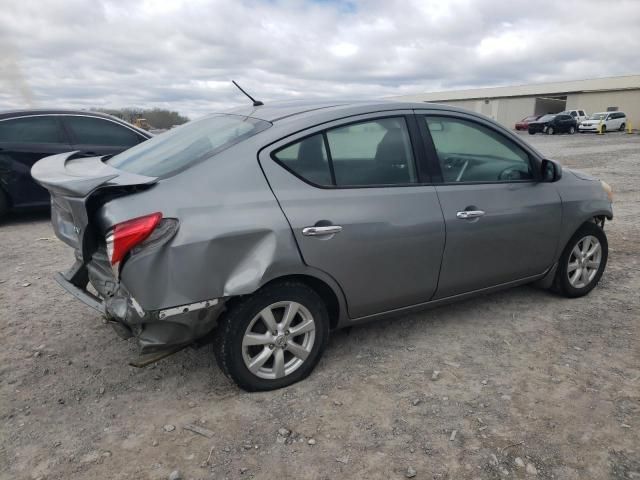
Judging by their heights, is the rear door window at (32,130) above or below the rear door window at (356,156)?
above

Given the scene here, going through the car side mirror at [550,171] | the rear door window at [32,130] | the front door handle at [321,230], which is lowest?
the front door handle at [321,230]

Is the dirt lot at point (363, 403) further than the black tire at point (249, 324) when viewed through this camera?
No

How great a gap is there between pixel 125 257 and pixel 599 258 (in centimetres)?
378

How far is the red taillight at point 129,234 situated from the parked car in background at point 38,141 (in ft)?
15.6

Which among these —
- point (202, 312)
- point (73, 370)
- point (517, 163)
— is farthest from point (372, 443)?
point (517, 163)

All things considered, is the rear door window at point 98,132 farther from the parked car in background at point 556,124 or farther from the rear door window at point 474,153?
the parked car in background at point 556,124

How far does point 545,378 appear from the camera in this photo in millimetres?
2965

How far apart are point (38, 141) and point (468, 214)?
6027 millimetres

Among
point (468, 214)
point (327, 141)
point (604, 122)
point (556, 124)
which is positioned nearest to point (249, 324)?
point (327, 141)

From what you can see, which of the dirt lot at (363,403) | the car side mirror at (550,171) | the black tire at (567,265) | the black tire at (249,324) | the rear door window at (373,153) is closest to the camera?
the dirt lot at (363,403)

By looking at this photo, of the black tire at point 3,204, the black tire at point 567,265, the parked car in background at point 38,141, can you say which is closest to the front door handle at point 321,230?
the black tire at point 567,265

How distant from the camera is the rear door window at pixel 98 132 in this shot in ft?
23.1

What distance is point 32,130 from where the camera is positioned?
22.1 ft

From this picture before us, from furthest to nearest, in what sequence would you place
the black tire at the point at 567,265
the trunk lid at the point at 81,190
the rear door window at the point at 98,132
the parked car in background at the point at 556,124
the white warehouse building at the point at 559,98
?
the white warehouse building at the point at 559,98 < the parked car in background at the point at 556,124 < the rear door window at the point at 98,132 < the black tire at the point at 567,265 < the trunk lid at the point at 81,190
